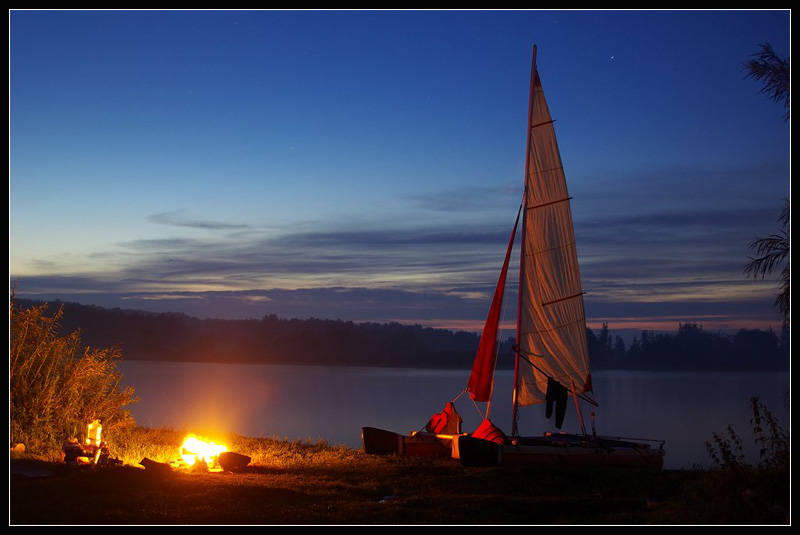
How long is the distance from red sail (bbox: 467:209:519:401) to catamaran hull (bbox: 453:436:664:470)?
146 cm

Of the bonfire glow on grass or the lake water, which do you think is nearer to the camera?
the bonfire glow on grass

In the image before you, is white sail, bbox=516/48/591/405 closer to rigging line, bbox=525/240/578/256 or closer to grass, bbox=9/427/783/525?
rigging line, bbox=525/240/578/256

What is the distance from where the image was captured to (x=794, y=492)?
802 centimetres

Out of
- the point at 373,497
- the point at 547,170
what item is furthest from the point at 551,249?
the point at 373,497

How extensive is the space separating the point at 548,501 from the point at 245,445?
7.02 meters

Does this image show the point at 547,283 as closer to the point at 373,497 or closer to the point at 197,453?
the point at 373,497

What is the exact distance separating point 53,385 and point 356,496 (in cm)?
633

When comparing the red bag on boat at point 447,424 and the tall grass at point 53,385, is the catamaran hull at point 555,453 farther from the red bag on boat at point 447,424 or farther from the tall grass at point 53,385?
the tall grass at point 53,385

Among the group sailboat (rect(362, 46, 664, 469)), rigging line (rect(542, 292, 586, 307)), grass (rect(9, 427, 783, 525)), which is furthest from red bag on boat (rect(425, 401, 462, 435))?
rigging line (rect(542, 292, 586, 307))

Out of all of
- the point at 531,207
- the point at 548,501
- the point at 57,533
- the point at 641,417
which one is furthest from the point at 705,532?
the point at 641,417

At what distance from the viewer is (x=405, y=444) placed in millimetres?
14227

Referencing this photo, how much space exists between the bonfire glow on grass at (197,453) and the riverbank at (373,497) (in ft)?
1.46

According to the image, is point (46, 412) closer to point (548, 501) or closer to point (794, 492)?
point (548, 501)

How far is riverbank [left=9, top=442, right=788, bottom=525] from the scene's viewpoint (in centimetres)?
858
